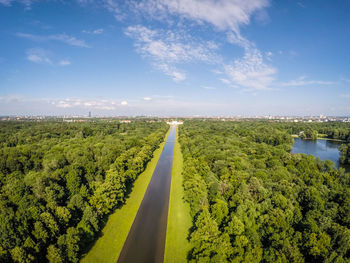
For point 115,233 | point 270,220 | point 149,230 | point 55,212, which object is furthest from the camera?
point 149,230

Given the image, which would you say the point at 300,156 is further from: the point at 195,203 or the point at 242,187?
the point at 195,203

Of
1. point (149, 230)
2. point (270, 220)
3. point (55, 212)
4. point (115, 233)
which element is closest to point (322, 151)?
point (270, 220)

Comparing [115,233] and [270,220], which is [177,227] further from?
[270,220]

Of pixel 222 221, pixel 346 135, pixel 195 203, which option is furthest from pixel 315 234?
pixel 346 135

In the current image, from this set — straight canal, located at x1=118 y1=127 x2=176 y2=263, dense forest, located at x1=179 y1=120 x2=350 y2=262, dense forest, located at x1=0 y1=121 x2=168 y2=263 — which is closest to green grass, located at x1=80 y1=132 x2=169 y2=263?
straight canal, located at x1=118 y1=127 x2=176 y2=263

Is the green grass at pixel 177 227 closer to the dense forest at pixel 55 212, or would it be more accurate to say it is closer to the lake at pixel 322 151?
the dense forest at pixel 55 212

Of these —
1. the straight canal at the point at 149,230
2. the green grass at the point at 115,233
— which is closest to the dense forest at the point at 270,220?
the straight canal at the point at 149,230
